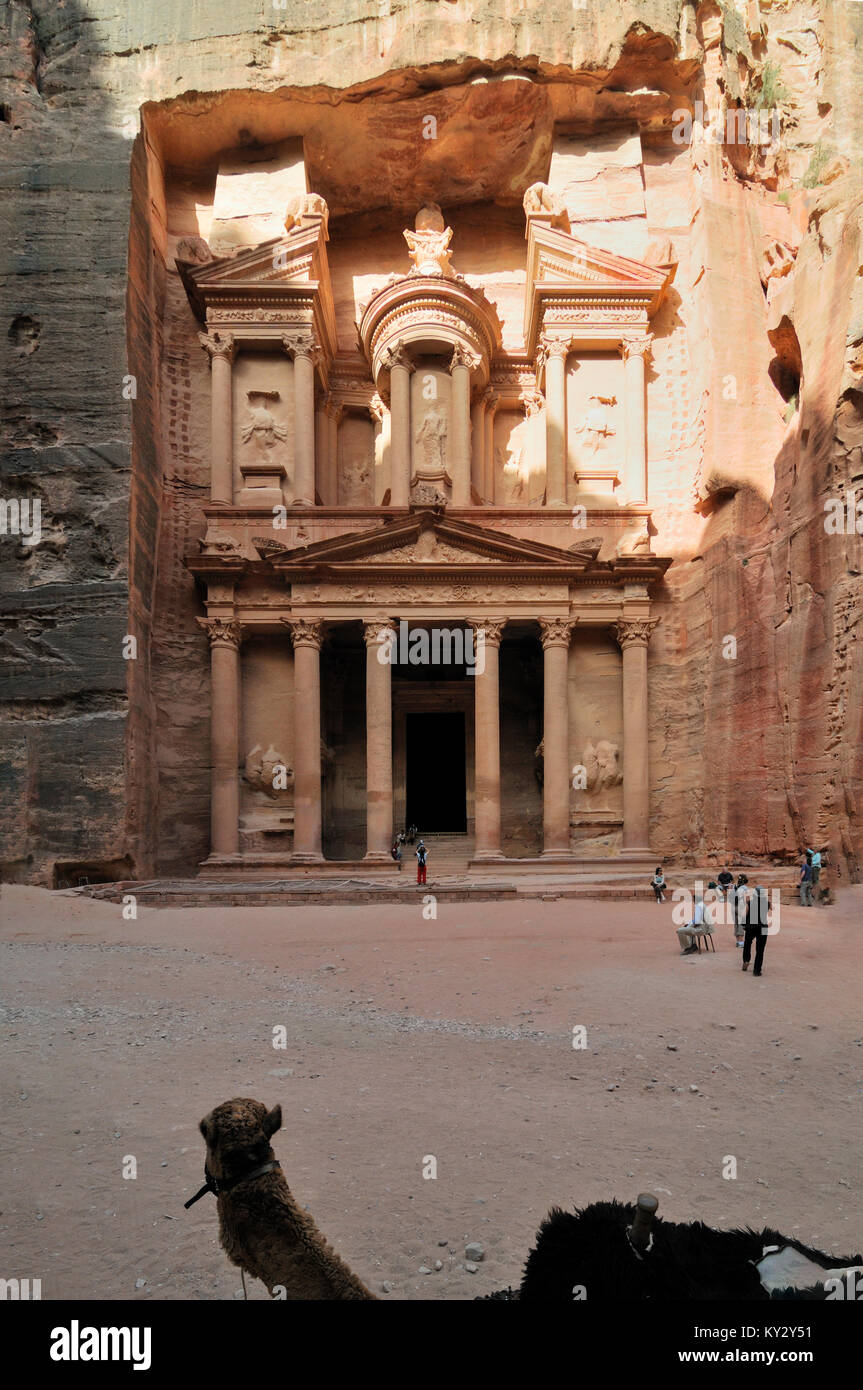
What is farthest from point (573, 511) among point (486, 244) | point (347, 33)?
point (347, 33)

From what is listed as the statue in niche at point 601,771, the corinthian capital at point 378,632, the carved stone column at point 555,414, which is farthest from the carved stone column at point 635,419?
the corinthian capital at point 378,632

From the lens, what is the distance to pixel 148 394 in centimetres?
2388

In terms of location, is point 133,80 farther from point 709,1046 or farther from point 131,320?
point 709,1046

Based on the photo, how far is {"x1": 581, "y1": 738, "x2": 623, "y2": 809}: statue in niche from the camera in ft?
78.5

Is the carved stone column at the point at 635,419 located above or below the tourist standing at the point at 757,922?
above

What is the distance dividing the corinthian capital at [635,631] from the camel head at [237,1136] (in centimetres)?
2214

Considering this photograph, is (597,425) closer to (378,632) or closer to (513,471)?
(513,471)

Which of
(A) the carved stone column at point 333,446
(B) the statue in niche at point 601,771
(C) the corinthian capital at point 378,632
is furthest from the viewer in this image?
(A) the carved stone column at point 333,446

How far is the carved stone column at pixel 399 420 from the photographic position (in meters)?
25.8

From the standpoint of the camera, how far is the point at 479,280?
97.1 feet

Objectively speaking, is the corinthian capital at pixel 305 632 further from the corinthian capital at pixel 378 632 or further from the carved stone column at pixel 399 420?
the carved stone column at pixel 399 420

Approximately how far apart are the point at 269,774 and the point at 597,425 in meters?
15.1

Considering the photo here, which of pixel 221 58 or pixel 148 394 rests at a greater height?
pixel 221 58

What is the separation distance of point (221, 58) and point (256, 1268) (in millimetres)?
31413
